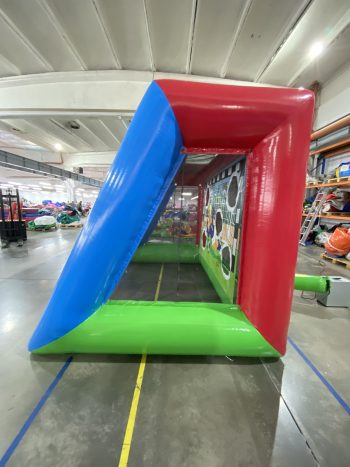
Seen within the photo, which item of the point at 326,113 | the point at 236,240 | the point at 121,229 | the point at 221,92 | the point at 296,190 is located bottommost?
the point at 236,240

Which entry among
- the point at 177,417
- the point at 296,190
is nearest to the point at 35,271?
the point at 177,417

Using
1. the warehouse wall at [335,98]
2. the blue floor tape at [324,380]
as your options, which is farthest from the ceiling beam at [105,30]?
the blue floor tape at [324,380]

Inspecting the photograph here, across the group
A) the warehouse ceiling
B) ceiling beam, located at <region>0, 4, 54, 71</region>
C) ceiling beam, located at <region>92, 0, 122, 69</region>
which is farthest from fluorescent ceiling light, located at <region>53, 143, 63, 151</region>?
ceiling beam, located at <region>92, 0, 122, 69</region>

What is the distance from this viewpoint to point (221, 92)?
163cm

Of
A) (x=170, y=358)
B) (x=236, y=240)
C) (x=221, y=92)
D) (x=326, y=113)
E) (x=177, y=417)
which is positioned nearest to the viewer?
(x=177, y=417)

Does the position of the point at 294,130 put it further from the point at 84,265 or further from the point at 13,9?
the point at 13,9

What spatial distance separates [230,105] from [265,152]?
52 centimetres

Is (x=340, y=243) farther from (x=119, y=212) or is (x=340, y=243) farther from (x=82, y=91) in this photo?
(x=82, y=91)

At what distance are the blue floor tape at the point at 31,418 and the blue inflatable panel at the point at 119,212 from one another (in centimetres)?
32

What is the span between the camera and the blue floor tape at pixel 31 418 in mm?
1250

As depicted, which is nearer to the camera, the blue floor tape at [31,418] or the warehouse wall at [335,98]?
the blue floor tape at [31,418]

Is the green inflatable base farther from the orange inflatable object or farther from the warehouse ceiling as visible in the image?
the orange inflatable object

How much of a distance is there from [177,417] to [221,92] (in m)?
2.64

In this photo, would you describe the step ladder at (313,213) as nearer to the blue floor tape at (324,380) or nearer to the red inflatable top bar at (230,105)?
the blue floor tape at (324,380)
